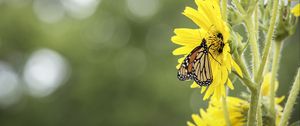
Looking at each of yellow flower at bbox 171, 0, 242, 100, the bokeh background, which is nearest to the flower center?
yellow flower at bbox 171, 0, 242, 100

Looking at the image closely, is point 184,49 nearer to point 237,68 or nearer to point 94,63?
point 237,68

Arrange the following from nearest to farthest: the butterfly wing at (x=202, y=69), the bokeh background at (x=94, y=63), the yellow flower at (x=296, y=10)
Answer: the butterfly wing at (x=202, y=69)
the yellow flower at (x=296, y=10)
the bokeh background at (x=94, y=63)

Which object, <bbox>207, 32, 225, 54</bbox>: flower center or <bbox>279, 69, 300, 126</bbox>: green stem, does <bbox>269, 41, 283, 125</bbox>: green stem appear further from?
<bbox>207, 32, 225, 54</bbox>: flower center

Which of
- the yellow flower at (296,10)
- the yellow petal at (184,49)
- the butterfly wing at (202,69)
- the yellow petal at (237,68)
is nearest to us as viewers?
the yellow petal at (237,68)

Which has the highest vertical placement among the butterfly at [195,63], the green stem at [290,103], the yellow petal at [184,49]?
the yellow petal at [184,49]

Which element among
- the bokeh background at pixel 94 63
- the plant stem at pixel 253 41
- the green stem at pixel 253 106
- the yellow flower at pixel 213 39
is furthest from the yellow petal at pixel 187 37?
the bokeh background at pixel 94 63

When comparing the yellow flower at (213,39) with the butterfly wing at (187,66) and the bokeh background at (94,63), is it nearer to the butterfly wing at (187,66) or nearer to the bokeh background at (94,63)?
the butterfly wing at (187,66)
